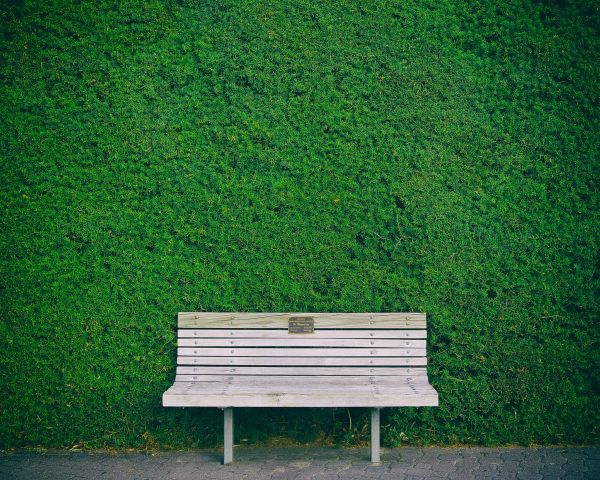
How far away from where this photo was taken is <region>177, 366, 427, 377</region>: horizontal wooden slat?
185 inches

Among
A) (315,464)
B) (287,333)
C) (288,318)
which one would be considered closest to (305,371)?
(287,333)

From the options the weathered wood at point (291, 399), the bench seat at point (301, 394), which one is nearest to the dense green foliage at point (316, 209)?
the bench seat at point (301, 394)

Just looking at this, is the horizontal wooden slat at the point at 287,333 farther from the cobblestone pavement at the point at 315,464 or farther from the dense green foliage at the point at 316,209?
the cobblestone pavement at the point at 315,464

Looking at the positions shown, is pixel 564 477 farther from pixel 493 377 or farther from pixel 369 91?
pixel 369 91

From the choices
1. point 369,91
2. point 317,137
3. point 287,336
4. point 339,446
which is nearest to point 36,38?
point 317,137

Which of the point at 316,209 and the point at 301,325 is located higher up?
the point at 316,209

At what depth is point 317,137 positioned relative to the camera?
489 cm

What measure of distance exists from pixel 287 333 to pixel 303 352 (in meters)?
0.20

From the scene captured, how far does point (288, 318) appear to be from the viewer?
15.7 feet

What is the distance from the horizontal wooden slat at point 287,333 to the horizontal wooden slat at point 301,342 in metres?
0.02

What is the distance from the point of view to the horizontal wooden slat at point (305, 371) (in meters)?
4.70

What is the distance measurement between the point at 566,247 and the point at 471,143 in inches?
46.7

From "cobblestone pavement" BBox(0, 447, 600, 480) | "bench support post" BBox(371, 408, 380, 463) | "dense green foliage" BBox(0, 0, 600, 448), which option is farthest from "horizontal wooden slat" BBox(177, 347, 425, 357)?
"cobblestone pavement" BBox(0, 447, 600, 480)

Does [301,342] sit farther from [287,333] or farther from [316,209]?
[316,209]
